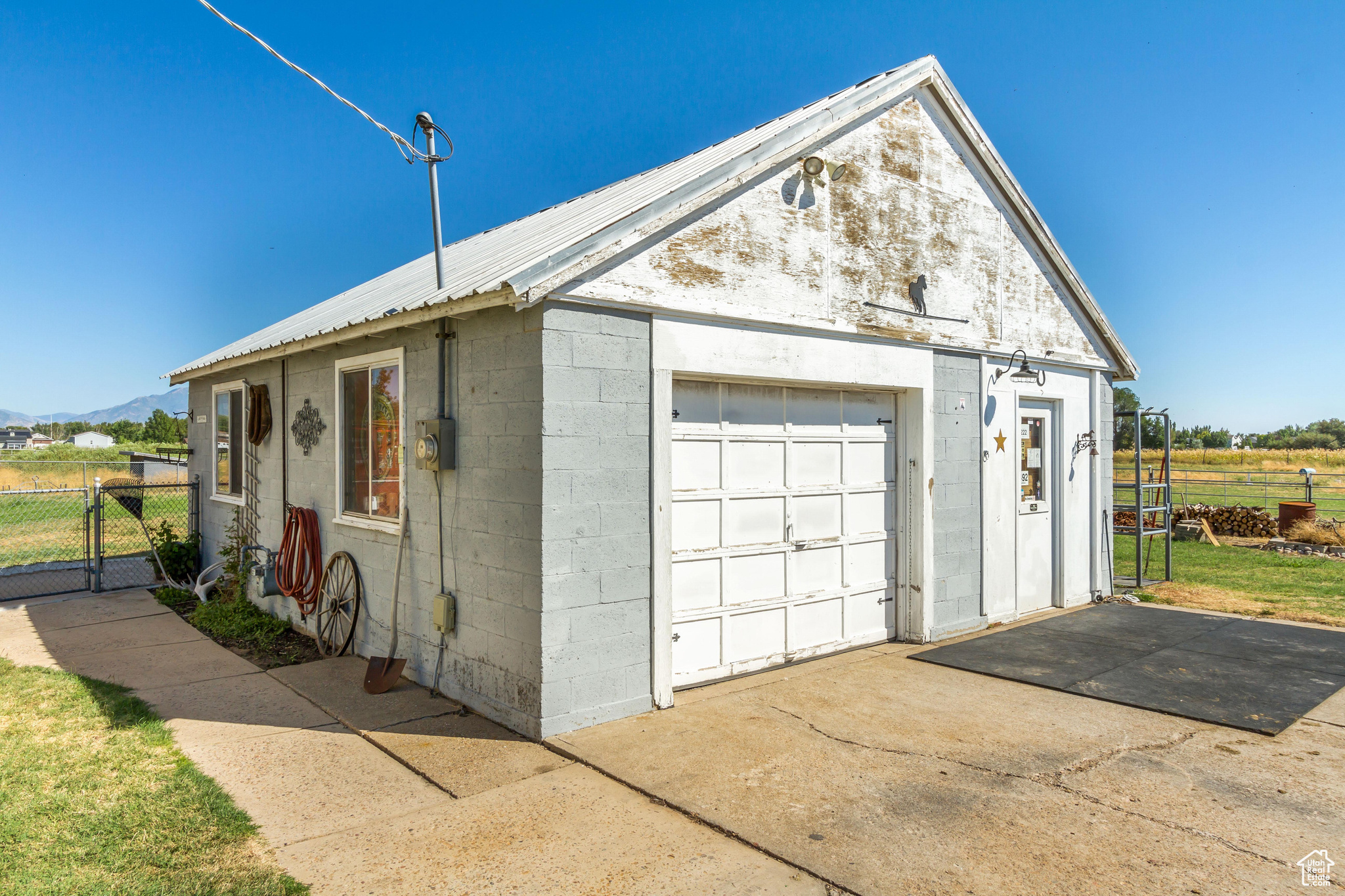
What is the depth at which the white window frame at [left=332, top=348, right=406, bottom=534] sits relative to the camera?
243 inches

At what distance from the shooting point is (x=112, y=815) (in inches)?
150

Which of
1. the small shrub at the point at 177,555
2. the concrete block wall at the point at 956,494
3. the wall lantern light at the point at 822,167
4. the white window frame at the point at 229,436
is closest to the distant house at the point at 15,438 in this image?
the small shrub at the point at 177,555

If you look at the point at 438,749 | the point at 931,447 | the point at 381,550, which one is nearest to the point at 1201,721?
the point at 931,447

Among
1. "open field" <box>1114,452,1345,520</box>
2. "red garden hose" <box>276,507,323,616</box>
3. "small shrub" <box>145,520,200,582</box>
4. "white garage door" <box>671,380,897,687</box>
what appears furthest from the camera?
"open field" <box>1114,452,1345,520</box>

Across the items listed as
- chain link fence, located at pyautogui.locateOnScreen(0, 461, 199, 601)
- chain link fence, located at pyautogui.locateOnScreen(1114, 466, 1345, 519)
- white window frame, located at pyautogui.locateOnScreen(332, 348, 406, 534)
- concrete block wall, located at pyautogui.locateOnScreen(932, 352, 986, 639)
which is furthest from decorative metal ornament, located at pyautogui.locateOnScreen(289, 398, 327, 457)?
chain link fence, located at pyautogui.locateOnScreen(1114, 466, 1345, 519)

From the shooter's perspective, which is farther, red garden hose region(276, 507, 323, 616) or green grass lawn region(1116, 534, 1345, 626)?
green grass lawn region(1116, 534, 1345, 626)

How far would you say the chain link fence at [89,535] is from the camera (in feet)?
33.3

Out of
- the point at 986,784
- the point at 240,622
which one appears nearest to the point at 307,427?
the point at 240,622

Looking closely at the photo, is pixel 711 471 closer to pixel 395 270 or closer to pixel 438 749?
pixel 438 749

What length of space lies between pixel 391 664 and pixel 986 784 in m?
4.26

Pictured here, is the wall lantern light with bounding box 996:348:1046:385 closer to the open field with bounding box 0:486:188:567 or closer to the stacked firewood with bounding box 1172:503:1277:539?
the stacked firewood with bounding box 1172:503:1277:539

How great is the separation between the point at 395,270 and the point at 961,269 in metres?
8.09

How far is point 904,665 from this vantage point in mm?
6465

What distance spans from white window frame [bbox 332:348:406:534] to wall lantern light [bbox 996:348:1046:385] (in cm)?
586
